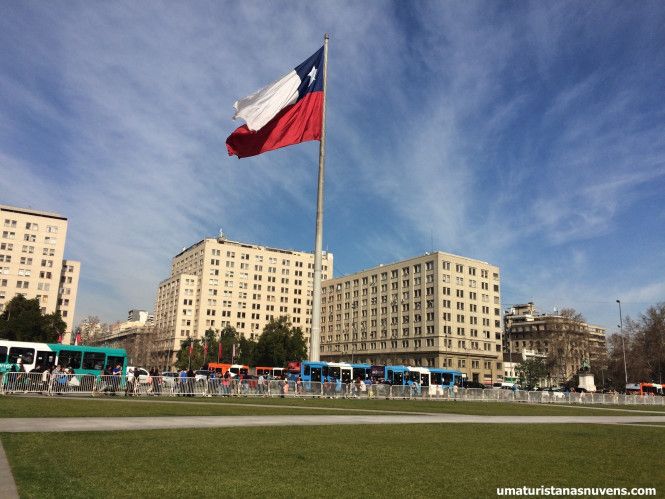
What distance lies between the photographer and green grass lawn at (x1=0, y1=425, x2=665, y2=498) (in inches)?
280

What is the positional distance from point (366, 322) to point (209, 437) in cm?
11309

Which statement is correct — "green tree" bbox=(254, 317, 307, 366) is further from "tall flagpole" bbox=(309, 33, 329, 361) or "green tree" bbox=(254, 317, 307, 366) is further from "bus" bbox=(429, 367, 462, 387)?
"tall flagpole" bbox=(309, 33, 329, 361)

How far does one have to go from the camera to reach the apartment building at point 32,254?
11775 cm

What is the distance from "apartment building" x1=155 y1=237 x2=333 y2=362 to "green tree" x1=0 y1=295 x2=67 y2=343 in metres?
72.7

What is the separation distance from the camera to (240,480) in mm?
7570

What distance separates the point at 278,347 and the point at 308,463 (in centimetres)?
7780

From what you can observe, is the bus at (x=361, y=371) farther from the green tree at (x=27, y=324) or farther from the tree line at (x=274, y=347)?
the green tree at (x=27, y=324)

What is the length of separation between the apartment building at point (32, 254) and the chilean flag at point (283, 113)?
348 ft

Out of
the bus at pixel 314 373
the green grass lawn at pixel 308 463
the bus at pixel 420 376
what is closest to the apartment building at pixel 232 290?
the bus at pixel 420 376

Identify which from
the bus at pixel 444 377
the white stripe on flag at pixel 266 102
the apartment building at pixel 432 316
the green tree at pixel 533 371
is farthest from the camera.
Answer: the apartment building at pixel 432 316

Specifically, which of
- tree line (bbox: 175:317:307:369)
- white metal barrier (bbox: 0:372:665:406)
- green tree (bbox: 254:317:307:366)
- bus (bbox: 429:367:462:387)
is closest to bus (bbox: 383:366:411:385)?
bus (bbox: 429:367:462:387)

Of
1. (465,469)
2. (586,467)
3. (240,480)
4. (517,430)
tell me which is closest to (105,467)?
(240,480)

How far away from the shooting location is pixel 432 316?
105m

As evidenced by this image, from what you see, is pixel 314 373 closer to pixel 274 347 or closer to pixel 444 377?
pixel 444 377
